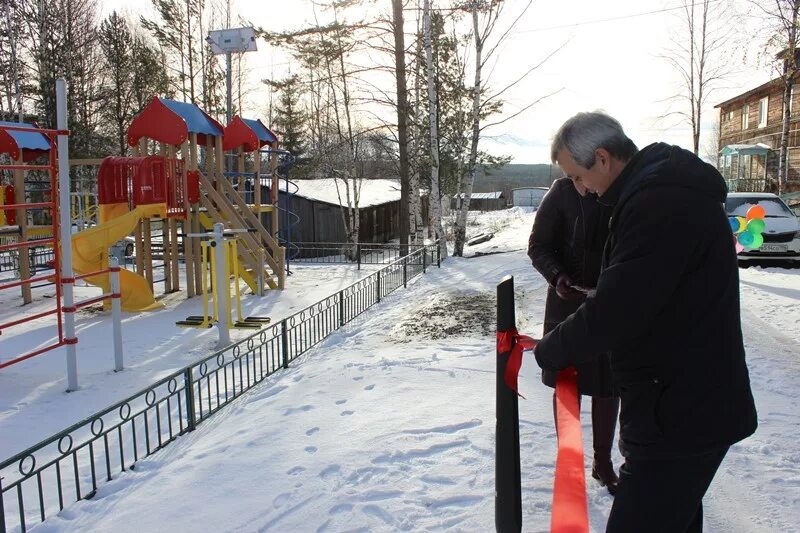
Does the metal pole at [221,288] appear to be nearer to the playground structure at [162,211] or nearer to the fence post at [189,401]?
the playground structure at [162,211]

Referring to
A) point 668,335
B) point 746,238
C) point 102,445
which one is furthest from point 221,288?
point 746,238

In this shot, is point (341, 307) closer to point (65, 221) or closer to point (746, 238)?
point (65, 221)

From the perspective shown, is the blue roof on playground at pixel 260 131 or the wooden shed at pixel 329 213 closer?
the blue roof on playground at pixel 260 131

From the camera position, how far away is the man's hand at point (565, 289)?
2.71m

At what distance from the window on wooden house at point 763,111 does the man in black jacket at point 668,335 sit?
31084 mm

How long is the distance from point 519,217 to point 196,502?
35.0m

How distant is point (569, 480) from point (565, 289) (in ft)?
4.35

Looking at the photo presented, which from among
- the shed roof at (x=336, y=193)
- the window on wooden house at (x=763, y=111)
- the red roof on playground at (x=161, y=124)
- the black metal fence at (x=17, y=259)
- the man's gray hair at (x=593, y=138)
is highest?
the window on wooden house at (x=763, y=111)

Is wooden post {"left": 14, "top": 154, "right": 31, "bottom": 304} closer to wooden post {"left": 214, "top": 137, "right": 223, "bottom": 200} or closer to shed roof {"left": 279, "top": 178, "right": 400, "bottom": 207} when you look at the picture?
wooden post {"left": 214, "top": 137, "right": 223, "bottom": 200}

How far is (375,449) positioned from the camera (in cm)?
370

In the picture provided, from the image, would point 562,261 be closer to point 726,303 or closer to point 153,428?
point 726,303

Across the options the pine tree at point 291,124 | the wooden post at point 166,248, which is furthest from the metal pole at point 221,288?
the pine tree at point 291,124

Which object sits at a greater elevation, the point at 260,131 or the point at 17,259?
the point at 260,131

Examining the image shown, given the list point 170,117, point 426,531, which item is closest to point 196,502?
point 426,531
